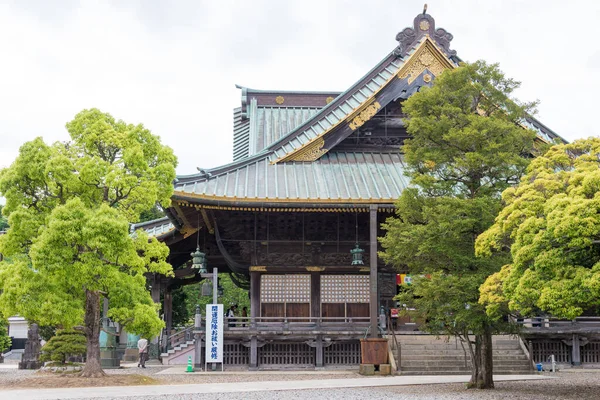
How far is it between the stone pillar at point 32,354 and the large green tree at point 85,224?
9.37 metres

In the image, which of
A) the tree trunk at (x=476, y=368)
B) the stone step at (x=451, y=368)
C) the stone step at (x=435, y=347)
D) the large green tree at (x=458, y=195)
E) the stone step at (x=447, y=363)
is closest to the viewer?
the large green tree at (x=458, y=195)

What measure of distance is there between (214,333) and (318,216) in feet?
17.4

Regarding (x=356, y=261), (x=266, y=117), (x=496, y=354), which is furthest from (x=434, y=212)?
(x=266, y=117)

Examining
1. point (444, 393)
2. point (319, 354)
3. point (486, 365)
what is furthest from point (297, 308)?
point (444, 393)

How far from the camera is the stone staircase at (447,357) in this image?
20828mm

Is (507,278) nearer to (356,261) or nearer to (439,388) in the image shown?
(439,388)

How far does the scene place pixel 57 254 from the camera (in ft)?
54.2

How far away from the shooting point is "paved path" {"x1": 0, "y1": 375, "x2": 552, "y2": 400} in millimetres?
14648

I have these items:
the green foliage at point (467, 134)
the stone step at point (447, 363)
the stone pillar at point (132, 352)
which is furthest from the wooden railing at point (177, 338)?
the green foliage at point (467, 134)

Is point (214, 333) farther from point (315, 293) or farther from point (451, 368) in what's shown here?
point (451, 368)

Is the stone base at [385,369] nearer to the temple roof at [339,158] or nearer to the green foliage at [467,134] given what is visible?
the temple roof at [339,158]

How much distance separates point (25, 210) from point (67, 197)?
1058 millimetres

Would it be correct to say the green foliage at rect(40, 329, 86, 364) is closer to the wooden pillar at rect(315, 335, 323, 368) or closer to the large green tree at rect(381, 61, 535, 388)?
the wooden pillar at rect(315, 335, 323, 368)

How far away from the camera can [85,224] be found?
54.1 ft
